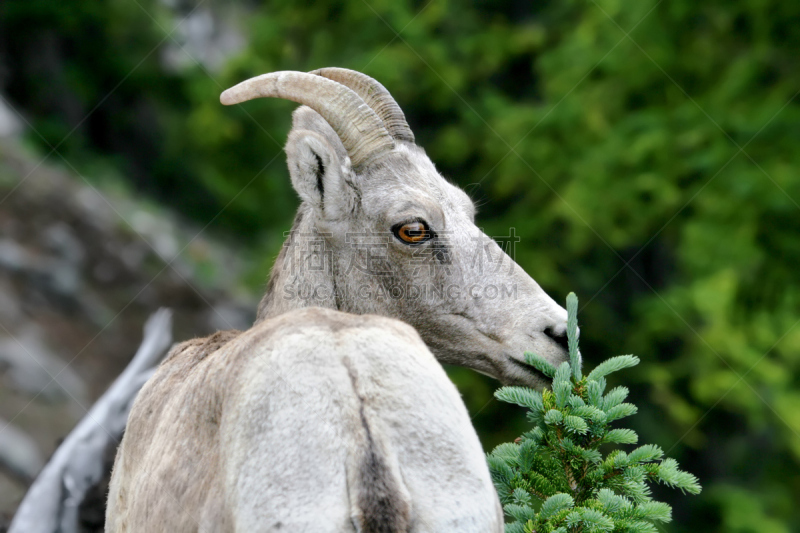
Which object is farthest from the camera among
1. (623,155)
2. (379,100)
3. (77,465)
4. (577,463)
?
(623,155)

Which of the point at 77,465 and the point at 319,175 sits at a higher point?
the point at 319,175

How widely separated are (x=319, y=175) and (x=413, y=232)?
0.60 metres

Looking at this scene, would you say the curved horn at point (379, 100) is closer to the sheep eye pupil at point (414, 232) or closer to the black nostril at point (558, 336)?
the sheep eye pupil at point (414, 232)

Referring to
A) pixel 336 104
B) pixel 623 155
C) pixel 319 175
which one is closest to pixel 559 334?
pixel 319 175

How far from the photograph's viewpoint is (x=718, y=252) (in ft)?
28.0

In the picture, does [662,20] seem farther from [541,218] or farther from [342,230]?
[342,230]

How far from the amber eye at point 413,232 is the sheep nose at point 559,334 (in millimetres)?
796

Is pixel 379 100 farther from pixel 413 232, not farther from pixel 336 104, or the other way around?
pixel 413 232

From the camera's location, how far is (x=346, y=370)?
2.20 m

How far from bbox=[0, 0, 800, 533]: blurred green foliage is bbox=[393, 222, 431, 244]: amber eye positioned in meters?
3.75

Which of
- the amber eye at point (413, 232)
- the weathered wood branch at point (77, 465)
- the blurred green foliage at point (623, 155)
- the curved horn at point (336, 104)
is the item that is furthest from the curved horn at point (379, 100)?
the blurred green foliage at point (623, 155)

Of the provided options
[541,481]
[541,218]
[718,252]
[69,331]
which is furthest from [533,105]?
[541,481]

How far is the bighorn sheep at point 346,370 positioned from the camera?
207 centimetres

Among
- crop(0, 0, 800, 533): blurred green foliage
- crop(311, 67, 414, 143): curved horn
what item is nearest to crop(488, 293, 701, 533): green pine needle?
crop(311, 67, 414, 143): curved horn
